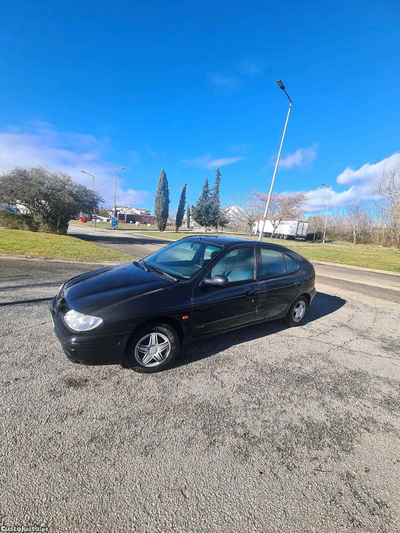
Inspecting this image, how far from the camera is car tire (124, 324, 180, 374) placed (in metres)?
2.64

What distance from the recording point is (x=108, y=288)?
9.41ft

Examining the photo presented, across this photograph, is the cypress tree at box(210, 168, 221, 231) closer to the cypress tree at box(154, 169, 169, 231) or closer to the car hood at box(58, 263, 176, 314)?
the cypress tree at box(154, 169, 169, 231)

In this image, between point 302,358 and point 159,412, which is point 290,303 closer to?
point 302,358

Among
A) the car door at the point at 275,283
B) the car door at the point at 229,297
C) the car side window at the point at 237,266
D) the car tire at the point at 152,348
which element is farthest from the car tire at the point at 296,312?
the car tire at the point at 152,348

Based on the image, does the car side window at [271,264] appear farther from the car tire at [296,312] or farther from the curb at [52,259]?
the curb at [52,259]

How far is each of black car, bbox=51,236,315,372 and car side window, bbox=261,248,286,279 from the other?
0.02 metres

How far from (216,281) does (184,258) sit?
965 mm

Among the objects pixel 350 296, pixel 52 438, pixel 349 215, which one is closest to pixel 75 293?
pixel 52 438

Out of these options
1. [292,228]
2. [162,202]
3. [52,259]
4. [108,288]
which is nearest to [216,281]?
[108,288]

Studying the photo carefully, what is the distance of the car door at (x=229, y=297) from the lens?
302 centimetres

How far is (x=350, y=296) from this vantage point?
6914 mm

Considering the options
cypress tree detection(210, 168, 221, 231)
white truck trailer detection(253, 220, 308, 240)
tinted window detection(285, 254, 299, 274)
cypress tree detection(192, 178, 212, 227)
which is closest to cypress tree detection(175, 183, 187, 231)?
cypress tree detection(192, 178, 212, 227)

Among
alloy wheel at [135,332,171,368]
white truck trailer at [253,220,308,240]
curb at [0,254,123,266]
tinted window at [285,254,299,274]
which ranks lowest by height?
alloy wheel at [135,332,171,368]

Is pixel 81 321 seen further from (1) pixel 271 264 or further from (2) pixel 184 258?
(1) pixel 271 264
